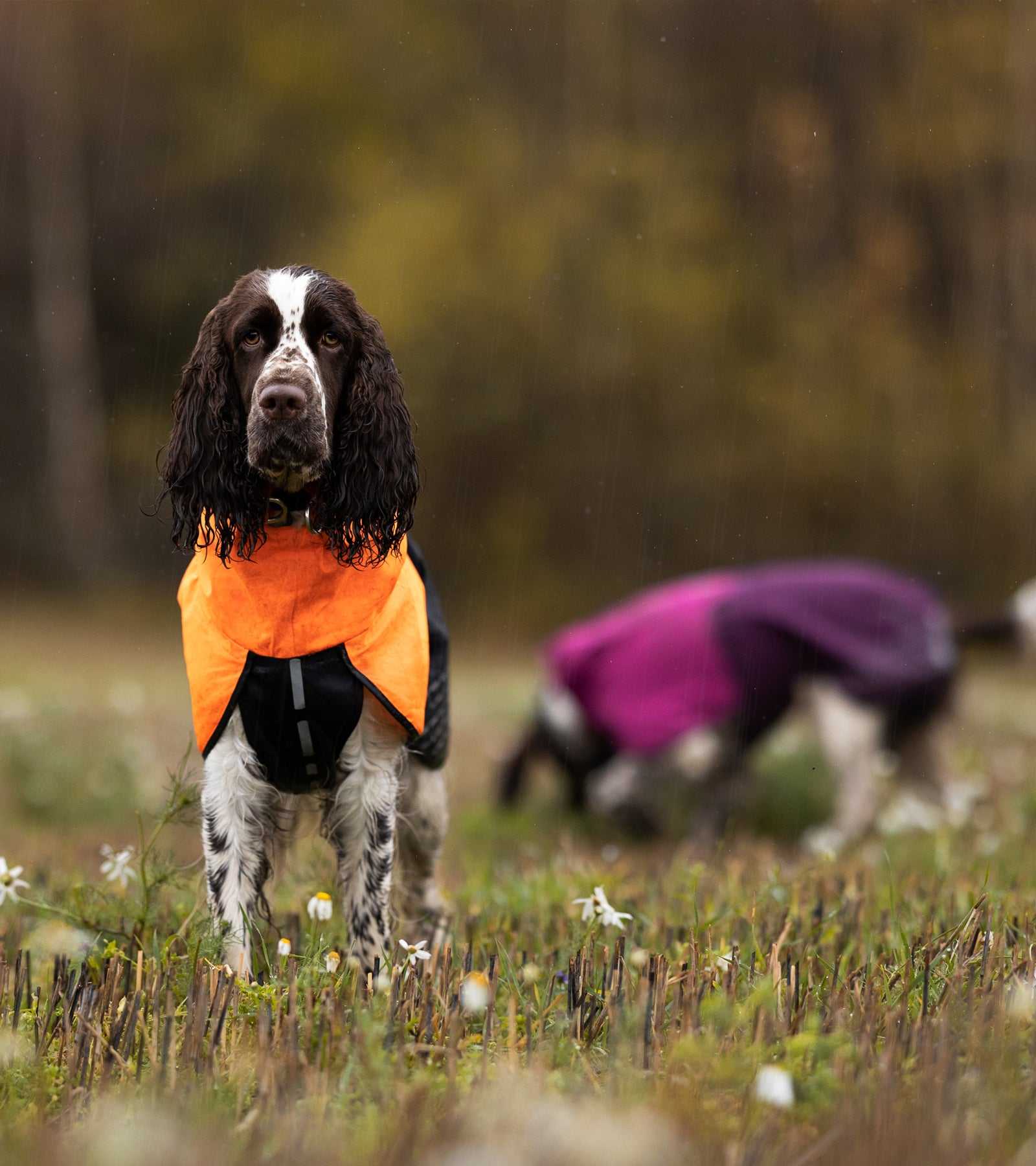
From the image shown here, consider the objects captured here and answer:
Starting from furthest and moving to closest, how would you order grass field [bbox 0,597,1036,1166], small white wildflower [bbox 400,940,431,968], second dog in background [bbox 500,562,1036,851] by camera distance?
second dog in background [bbox 500,562,1036,851], small white wildflower [bbox 400,940,431,968], grass field [bbox 0,597,1036,1166]

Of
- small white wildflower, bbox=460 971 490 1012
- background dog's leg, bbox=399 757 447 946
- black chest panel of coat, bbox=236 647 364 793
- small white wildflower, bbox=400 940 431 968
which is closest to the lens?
small white wildflower, bbox=460 971 490 1012

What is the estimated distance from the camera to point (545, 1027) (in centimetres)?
268

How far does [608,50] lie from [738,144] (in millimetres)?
2704

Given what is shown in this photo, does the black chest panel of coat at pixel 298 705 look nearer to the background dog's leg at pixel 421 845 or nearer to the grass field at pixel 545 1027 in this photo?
the grass field at pixel 545 1027

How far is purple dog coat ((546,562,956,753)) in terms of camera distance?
705cm

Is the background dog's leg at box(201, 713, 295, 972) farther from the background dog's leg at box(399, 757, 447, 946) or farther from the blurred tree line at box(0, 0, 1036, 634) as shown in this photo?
the blurred tree line at box(0, 0, 1036, 634)

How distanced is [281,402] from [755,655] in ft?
14.2

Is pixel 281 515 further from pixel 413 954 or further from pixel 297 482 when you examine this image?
pixel 413 954

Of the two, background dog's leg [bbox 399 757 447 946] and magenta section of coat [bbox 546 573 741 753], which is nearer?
background dog's leg [bbox 399 757 447 946]

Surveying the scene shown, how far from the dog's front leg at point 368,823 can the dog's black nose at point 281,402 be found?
2.42 feet

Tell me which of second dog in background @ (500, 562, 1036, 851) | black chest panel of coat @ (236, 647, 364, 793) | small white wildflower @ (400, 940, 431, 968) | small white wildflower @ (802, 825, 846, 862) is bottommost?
small white wildflower @ (802, 825, 846, 862)

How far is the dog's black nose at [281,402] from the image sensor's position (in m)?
3.15

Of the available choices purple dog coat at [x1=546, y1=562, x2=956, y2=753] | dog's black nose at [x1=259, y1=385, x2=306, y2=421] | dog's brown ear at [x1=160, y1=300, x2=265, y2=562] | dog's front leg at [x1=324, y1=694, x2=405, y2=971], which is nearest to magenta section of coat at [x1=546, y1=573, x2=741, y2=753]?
purple dog coat at [x1=546, y1=562, x2=956, y2=753]

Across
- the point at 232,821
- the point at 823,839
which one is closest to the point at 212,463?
the point at 232,821
